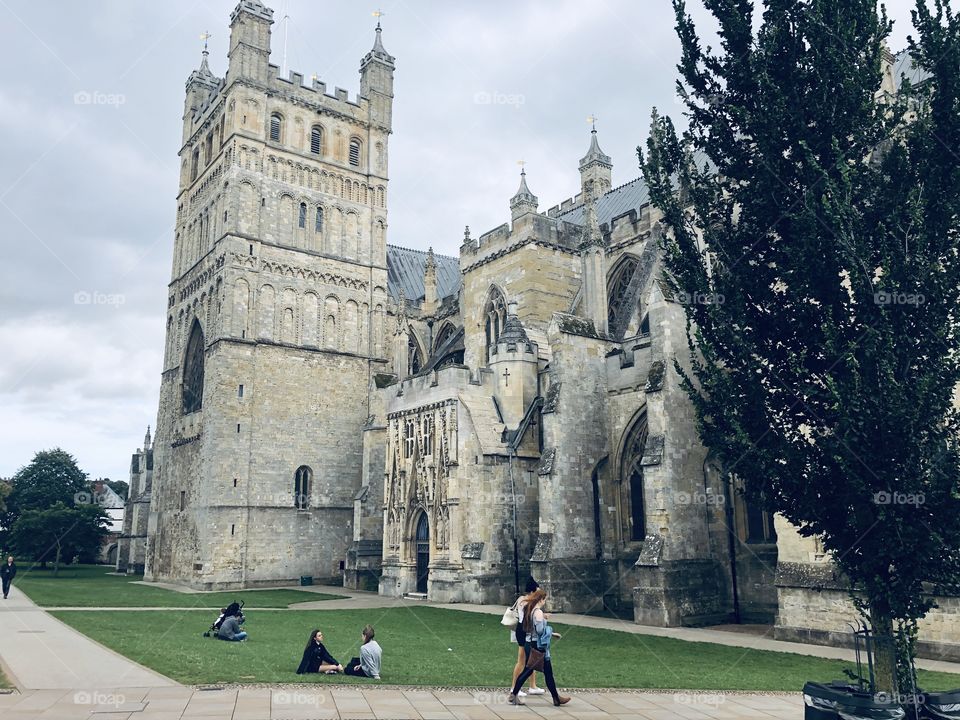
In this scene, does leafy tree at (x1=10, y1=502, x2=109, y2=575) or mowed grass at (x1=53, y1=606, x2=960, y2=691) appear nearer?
mowed grass at (x1=53, y1=606, x2=960, y2=691)

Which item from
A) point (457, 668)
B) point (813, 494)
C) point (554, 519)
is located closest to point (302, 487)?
point (554, 519)

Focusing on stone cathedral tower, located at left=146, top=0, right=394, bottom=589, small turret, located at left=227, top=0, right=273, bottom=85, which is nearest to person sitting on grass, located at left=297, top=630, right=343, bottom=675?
stone cathedral tower, located at left=146, top=0, right=394, bottom=589

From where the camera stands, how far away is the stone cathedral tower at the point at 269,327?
117ft

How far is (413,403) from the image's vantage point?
29.0 metres

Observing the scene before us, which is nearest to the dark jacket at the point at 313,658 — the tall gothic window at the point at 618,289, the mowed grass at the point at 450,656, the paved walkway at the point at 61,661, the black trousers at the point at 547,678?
the mowed grass at the point at 450,656

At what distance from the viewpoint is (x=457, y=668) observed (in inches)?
475

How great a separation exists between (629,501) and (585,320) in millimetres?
6065

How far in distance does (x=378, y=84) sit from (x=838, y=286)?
3950 cm

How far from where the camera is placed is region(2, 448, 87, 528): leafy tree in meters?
61.0

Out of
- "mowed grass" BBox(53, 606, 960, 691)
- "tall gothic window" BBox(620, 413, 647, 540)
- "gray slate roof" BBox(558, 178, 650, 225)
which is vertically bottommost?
"mowed grass" BBox(53, 606, 960, 691)

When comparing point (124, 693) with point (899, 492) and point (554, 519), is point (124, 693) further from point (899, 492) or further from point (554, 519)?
point (554, 519)

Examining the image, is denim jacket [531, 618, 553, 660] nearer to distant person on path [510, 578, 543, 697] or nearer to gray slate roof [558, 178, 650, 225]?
distant person on path [510, 578, 543, 697]

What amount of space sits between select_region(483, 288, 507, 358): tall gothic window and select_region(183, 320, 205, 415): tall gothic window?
16.1 meters

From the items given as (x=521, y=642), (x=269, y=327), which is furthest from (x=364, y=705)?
(x=269, y=327)
